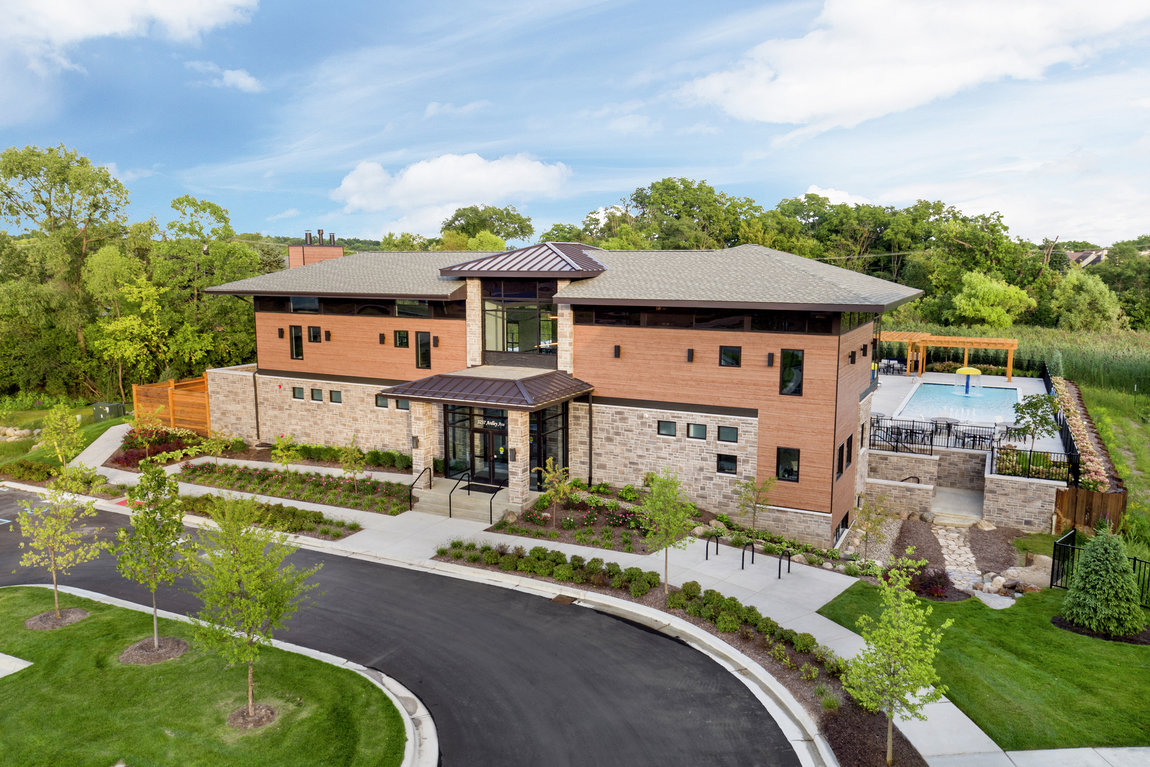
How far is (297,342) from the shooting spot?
2969 cm

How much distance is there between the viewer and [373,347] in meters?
27.9

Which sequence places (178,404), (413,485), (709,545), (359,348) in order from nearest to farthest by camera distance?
(709,545), (413,485), (359,348), (178,404)

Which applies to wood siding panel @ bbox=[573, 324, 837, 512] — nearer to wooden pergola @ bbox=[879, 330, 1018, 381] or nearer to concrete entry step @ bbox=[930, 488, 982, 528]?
concrete entry step @ bbox=[930, 488, 982, 528]

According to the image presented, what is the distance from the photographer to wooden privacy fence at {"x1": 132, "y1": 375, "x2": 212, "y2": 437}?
3183cm

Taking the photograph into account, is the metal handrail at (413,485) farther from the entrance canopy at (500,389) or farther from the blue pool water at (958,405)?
the blue pool water at (958,405)

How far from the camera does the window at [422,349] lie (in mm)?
27000

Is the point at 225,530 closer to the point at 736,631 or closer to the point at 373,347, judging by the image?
the point at 736,631

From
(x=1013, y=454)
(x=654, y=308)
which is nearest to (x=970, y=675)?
(x=654, y=308)

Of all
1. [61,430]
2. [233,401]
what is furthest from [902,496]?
[61,430]

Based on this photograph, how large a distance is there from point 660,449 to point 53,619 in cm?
1613

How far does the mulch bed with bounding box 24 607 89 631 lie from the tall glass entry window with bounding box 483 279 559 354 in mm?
14314

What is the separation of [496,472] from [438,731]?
505 inches

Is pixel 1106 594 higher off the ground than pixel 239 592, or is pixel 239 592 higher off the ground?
pixel 239 592

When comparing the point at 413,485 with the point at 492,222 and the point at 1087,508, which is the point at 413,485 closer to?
the point at 1087,508
